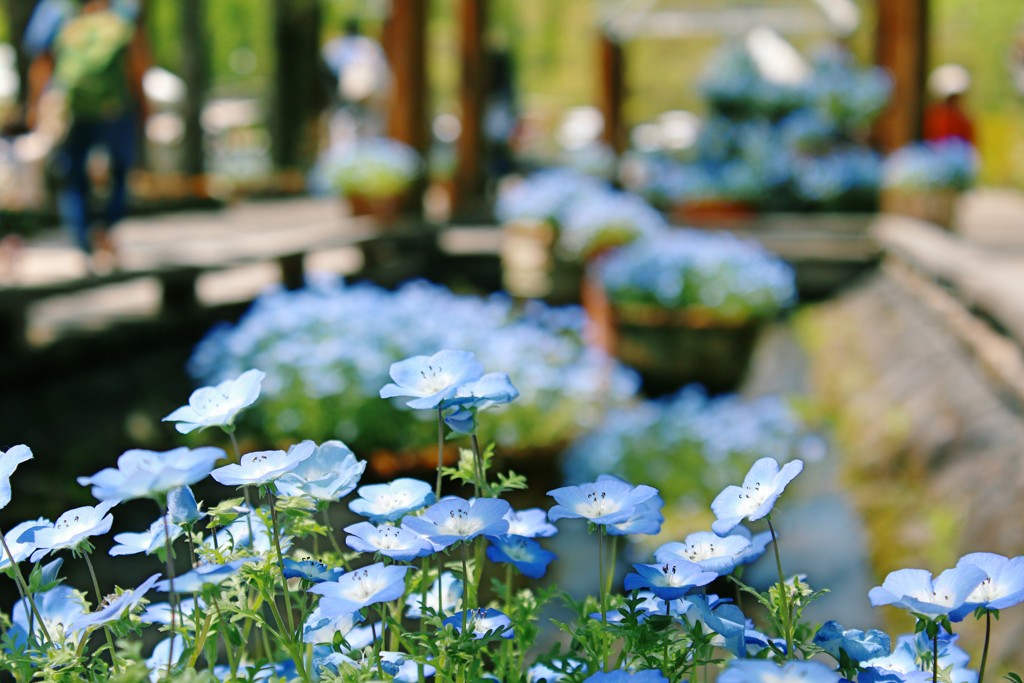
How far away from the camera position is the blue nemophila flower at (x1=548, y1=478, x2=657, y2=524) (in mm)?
999

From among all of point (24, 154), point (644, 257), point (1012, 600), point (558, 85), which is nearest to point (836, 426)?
point (644, 257)

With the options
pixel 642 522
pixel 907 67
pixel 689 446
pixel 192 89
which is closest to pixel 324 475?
pixel 642 522

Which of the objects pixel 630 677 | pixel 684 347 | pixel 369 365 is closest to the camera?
pixel 630 677

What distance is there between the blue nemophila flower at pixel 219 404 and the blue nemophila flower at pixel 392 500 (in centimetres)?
13

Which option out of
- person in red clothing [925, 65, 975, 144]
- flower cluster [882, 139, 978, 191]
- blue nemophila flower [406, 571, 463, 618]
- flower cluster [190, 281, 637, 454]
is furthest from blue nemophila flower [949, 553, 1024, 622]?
person in red clothing [925, 65, 975, 144]

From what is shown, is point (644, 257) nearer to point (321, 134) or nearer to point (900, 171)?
point (900, 171)

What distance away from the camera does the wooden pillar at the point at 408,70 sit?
30.5 feet

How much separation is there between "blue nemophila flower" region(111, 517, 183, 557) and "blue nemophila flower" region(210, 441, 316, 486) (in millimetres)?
67

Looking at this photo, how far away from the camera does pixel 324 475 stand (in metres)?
1.04

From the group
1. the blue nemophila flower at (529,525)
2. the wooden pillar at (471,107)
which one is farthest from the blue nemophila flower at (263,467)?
the wooden pillar at (471,107)

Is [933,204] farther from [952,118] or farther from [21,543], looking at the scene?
[21,543]

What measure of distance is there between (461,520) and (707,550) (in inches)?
9.4

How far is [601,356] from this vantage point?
6.69m

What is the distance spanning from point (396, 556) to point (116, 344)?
5.59m
